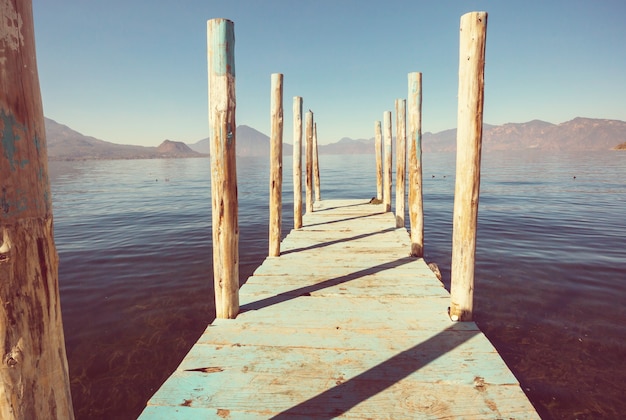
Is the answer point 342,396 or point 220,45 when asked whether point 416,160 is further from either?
point 342,396

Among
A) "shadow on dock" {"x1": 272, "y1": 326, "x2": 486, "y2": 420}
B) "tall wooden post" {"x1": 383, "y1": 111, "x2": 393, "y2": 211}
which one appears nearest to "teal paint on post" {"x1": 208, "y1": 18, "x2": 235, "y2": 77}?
"shadow on dock" {"x1": 272, "y1": 326, "x2": 486, "y2": 420}

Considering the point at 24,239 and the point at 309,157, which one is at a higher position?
the point at 309,157

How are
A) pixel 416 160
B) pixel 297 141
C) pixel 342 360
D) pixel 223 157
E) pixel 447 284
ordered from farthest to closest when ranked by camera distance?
pixel 297 141, pixel 447 284, pixel 416 160, pixel 223 157, pixel 342 360

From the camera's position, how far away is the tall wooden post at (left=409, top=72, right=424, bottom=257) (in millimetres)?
5941

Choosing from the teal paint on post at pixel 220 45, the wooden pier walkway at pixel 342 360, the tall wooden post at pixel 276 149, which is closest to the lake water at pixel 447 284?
the wooden pier walkway at pixel 342 360

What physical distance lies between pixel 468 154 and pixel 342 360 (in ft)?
8.46

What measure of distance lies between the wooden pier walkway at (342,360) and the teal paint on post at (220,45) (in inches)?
116

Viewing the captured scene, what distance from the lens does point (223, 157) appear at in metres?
3.61

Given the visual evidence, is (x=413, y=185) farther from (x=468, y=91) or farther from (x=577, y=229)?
(x=577, y=229)

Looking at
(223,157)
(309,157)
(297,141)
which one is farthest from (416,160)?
(309,157)

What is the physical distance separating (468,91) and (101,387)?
6.15 metres

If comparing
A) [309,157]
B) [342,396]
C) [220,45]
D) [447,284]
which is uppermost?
[220,45]

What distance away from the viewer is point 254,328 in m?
3.67

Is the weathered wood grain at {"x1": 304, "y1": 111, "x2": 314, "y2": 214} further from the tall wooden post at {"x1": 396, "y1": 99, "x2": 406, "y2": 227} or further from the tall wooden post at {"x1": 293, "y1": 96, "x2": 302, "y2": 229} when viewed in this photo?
the tall wooden post at {"x1": 396, "y1": 99, "x2": 406, "y2": 227}
